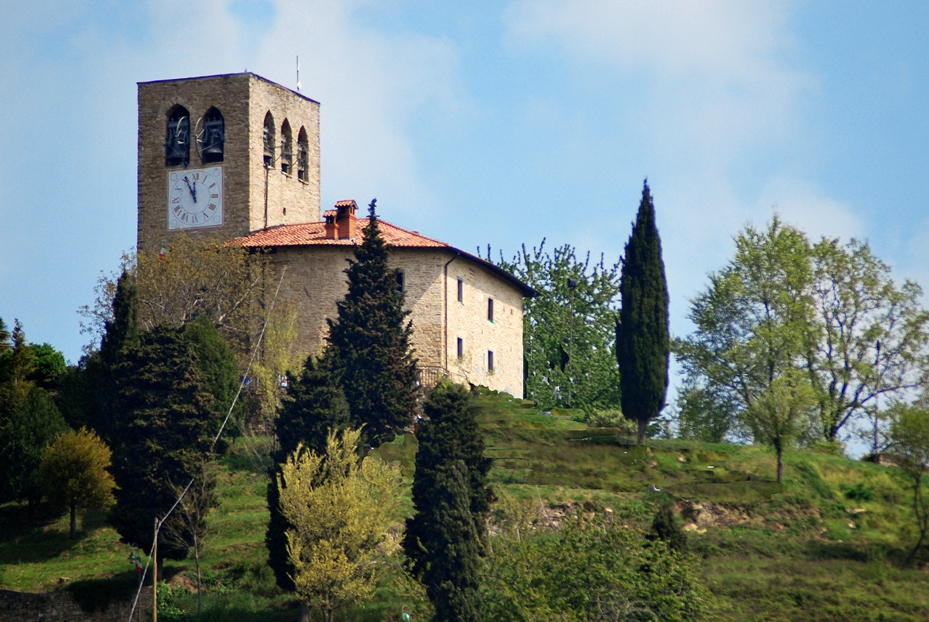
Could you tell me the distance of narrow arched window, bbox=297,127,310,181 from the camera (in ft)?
204

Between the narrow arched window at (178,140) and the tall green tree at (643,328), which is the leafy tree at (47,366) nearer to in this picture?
the narrow arched window at (178,140)

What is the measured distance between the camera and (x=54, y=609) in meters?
38.7

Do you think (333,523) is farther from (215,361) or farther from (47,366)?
(47,366)

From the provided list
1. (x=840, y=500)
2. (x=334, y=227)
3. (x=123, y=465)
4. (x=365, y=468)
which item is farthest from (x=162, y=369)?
(x=840, y=500)

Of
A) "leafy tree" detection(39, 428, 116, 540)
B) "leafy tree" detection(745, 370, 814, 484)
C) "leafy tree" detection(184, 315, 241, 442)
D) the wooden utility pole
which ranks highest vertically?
"leafy tree" detection(184, 315, 241, 442)

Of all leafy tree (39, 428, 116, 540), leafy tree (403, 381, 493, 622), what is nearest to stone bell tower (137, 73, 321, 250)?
leafy tree (39, 428, 116, 540)

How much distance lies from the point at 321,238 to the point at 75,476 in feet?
52.0

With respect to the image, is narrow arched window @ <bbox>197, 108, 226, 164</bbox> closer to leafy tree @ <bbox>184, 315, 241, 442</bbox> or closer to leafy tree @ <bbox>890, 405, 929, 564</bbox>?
leafy tree @ <bbox>184, 315, 241, 442</bbox>

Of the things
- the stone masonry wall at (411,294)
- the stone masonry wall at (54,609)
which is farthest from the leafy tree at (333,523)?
the stone masonry wall at (411,294)

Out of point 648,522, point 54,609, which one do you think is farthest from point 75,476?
point 648,522

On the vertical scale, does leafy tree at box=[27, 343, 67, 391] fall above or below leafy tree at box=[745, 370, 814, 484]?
above

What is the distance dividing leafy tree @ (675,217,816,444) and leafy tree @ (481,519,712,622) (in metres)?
20.2

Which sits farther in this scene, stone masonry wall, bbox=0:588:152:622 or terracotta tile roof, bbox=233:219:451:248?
terracotta tile roof, bbox=233:219:451:248

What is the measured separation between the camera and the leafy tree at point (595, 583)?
115 feet
